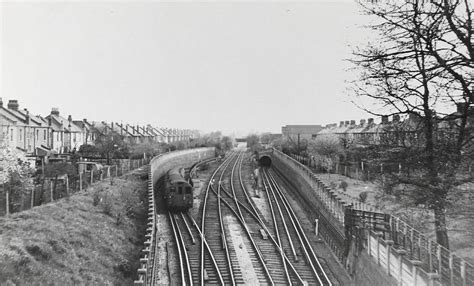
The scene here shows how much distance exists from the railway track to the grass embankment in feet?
7.87

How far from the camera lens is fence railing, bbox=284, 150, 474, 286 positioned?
9.11 metres

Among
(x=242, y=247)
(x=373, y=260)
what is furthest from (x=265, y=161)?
(x=373, y=260)

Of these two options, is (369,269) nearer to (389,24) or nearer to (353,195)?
(389,24)

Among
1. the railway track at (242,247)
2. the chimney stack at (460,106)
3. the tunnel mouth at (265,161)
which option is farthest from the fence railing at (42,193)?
the tunnel mouth at (265,161)

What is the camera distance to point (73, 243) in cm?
1418

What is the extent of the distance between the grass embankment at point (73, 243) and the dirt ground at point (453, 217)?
30.7 feet

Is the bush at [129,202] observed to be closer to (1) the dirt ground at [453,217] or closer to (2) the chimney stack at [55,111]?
(1) the dirt ground at [453,217]

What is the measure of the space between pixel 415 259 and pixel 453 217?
8.18 ft

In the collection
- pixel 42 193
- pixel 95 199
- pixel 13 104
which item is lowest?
pixel 95 199

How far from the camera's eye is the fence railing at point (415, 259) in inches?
359

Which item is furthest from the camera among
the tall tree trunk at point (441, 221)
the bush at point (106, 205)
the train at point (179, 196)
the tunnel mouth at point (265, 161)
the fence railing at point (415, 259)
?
the tunnel mouth at point (265, 161)

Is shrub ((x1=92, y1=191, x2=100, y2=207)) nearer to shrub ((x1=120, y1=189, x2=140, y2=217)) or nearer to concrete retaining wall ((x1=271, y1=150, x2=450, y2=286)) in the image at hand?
shrub ((x1=120, y1=189, x2=140, y2=217))

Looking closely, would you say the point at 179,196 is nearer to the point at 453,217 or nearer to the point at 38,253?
the point at 38,253

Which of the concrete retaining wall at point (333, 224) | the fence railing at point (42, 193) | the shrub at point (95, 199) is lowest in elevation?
the concrete retaining wall at point (333, 224)
